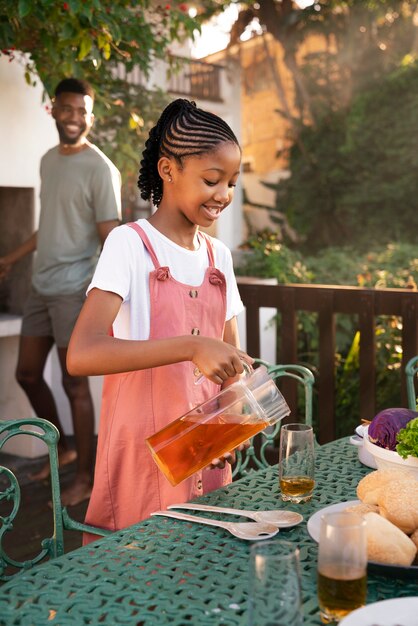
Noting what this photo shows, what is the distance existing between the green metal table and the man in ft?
8.15

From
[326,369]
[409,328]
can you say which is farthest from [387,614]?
[326,369]

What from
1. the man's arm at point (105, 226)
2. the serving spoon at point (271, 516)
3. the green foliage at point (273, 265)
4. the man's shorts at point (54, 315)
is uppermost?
the man's arm at point (105, 226)

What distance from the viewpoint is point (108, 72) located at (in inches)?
194

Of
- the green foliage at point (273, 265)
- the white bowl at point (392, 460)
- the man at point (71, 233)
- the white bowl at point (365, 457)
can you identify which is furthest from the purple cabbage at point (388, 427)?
the green foliage at point (273, 265)

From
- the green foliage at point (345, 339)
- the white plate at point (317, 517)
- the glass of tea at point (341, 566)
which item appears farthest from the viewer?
the green foliage at point (345, 339)

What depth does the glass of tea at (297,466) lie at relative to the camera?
156 cm

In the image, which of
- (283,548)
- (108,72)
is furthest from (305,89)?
(283,548)

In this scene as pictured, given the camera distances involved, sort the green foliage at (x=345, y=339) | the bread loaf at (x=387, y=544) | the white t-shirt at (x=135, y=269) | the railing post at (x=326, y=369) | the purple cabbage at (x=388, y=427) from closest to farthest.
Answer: the bread loaf at (x=387, y=544)
the purple cabbage at (x=388, y=427)
the white t-shirt at (x=135, y=269)
the railing post at (x=326, y=369)
the green foliage at (x=345, y=339)

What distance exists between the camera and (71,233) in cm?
381

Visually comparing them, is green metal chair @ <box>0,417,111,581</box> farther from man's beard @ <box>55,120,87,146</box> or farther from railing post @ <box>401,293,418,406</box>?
man's beard @ <box>55,120,87,146</box>

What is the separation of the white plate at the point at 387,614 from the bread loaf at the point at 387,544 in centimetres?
9

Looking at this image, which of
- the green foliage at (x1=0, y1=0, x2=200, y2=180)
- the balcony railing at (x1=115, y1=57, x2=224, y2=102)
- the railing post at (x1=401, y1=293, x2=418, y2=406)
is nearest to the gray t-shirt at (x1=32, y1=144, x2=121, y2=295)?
the green foliage at (x1=0, y1=0, x2=200, y2=180)

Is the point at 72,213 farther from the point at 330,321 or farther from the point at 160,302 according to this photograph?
the point at 160,302

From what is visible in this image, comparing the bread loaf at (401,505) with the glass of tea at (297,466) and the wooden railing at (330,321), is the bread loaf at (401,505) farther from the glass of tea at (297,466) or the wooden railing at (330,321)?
the wooden railing at (330,321)
